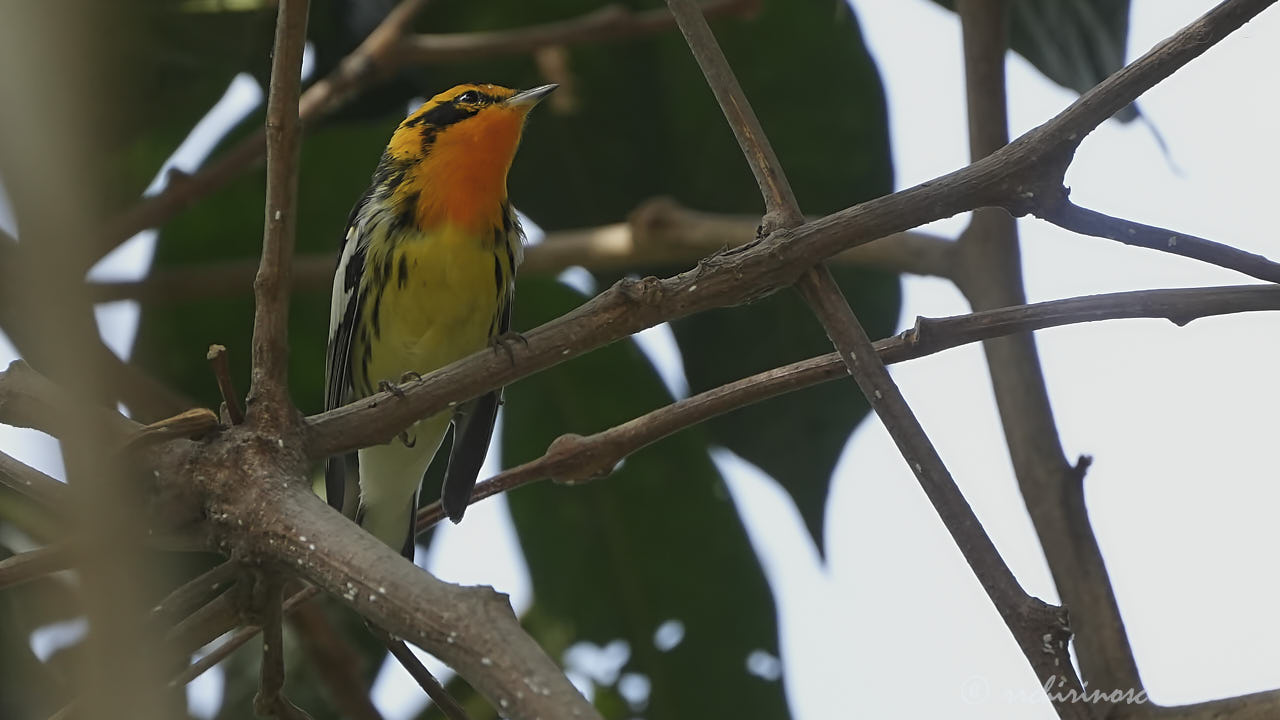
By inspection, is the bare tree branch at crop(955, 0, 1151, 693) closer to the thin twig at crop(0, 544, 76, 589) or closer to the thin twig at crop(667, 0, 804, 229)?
the thin twig at crop(667, 0, 804, 229)

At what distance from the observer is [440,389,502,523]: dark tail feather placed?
2.37 m

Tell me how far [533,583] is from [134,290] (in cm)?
116

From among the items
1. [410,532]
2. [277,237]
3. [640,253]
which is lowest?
[277,237]

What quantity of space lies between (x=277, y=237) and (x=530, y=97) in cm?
152

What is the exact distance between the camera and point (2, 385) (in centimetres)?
140

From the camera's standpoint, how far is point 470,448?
8.34 ft

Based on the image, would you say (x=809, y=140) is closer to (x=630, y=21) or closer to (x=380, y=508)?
(x=630, y=21)

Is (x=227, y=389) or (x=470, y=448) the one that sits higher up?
(x=470, y=448)

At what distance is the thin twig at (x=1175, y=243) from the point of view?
3.86ft

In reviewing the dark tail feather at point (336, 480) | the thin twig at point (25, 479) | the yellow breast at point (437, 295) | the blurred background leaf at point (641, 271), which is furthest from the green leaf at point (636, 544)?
the thin twig at point (25, 479)

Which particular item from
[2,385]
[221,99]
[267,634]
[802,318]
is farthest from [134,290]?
[802,318]

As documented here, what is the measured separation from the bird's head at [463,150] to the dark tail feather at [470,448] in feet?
1.61

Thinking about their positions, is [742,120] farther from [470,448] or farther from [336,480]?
[336,480]

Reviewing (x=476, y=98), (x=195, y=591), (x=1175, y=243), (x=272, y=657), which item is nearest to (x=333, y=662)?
(x=272, y=657)
